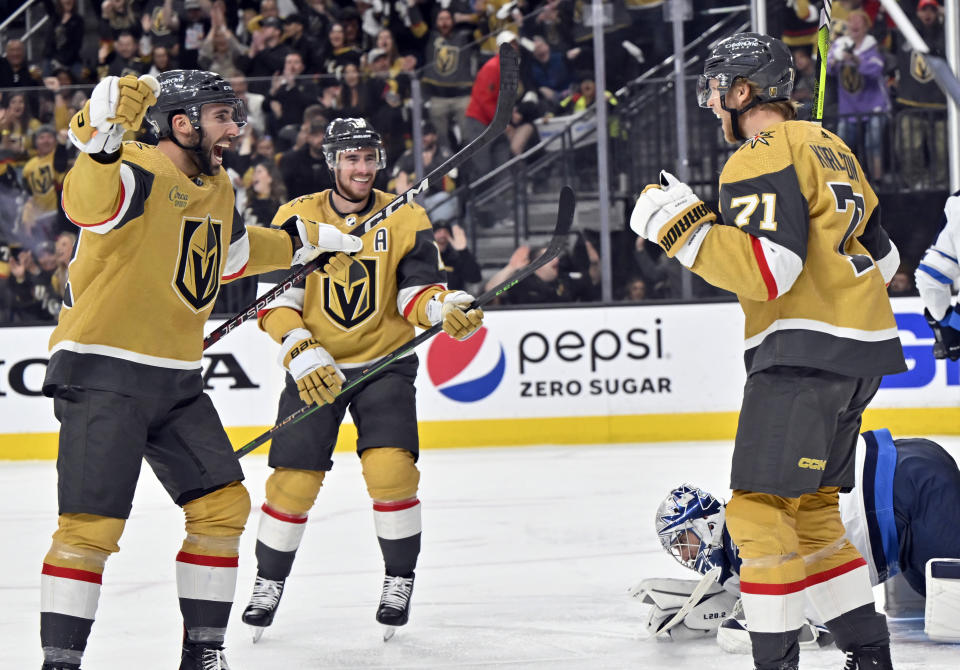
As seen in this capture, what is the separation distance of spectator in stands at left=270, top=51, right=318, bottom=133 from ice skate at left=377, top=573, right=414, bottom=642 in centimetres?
385

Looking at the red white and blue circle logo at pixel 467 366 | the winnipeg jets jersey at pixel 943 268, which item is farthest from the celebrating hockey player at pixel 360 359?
the red white and blue circle logo at pixel 467 366

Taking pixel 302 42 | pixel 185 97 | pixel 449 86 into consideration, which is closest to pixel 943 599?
pixel 185 97

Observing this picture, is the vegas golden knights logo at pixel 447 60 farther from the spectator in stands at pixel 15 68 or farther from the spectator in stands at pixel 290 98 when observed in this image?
the spectator in stands at pixel 15 68

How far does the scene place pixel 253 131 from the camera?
6.62 metres

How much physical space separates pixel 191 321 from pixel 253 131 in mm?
4250

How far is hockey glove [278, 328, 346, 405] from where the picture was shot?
Answer: 316 centimetres

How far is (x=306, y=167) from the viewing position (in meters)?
6.53

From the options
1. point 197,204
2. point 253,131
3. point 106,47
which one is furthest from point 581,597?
point 106,47

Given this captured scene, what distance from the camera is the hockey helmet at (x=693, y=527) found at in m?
2.91

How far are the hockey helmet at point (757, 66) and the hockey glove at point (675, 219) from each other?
0.86 ft

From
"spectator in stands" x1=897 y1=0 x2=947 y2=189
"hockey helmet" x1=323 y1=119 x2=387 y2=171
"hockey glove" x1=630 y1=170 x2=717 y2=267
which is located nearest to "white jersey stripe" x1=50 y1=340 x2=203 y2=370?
"hockey glove" x1=630 y1=170 x2=717 y2=267

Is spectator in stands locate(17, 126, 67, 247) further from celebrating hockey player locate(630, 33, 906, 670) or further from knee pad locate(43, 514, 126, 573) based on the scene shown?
celebrating hockey player locate(630, 33, 906, 670)

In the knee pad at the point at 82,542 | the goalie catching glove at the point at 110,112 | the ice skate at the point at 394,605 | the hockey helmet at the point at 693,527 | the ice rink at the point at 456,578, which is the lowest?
the ice rink at the point at 456,578

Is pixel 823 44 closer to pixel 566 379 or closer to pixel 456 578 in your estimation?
pixel 456 578
